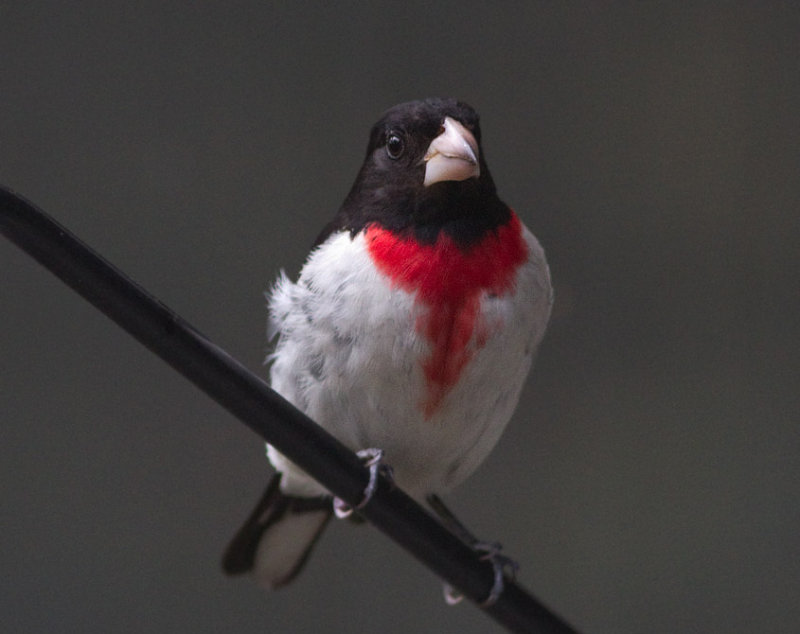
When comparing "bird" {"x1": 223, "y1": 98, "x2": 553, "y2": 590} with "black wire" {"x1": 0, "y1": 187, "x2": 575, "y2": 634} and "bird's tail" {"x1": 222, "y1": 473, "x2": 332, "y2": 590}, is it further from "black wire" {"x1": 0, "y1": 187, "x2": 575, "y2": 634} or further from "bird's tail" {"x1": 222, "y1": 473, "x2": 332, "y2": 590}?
"bird's tail" {"x1": 222, "y1": 473, "x2": 332, "y2": 590}

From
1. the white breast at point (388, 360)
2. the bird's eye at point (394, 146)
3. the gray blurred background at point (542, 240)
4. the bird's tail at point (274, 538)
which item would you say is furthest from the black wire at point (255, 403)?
the gray blurred background at point (542, 240)

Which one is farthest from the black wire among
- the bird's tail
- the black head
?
the bird's tail

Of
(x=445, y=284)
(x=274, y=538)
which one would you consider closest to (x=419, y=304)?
(x=445, y=284)

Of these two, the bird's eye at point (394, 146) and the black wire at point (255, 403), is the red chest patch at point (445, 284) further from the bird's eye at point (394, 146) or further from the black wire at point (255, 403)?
the black wire at point (255, 403)

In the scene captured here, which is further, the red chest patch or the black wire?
the red chest patch

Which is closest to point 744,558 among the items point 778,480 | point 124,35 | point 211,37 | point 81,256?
point 778,480
